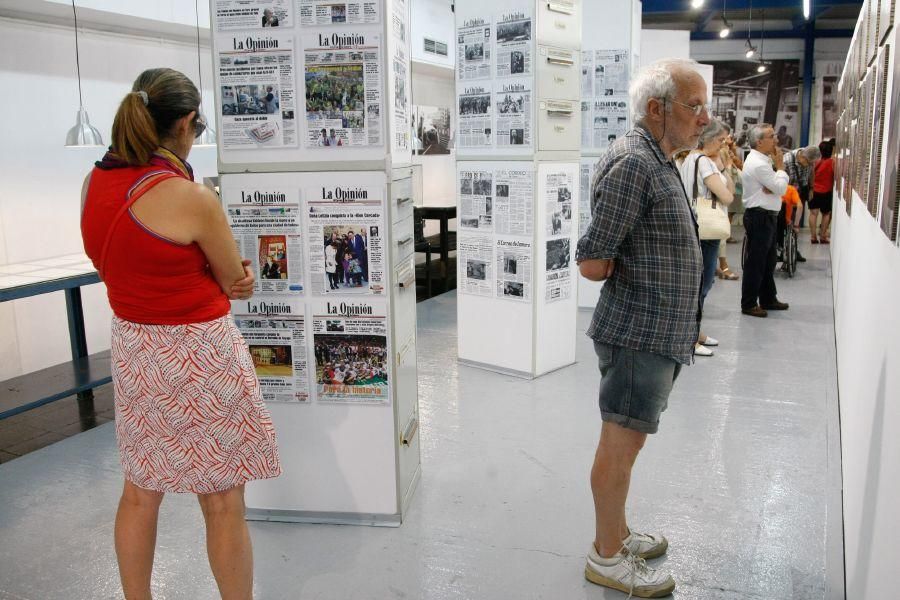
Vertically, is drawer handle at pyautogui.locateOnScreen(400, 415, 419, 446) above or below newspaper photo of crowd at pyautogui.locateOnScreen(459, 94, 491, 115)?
below

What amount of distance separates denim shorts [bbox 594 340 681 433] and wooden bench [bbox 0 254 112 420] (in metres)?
2.92

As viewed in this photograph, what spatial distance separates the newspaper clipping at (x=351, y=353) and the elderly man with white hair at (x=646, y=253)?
32.6 inches

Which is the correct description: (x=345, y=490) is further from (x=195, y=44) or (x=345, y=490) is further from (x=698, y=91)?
(x=195, y=44)

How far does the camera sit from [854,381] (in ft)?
9.59

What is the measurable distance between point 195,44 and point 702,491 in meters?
5.79

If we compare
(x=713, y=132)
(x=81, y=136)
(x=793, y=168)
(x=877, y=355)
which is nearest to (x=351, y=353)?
(x=877, y=355)

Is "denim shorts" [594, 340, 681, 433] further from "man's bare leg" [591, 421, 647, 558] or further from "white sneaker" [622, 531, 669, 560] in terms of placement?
"white sneaker" [622, 531, 669, 560]

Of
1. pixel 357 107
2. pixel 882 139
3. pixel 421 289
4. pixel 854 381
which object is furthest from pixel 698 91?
pixel 421 289

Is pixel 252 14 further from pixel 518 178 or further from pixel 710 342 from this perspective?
pixel 710 342

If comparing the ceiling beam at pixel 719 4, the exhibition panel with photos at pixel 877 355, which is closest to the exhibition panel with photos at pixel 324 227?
the exhibition panel with photos at pixel 877 355

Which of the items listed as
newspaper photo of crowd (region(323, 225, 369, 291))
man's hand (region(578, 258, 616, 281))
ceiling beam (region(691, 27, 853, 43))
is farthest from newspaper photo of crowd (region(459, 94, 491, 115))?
ceiling beam (region(691, 27, 853, 43))

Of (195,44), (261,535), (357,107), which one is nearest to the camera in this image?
(357,107)

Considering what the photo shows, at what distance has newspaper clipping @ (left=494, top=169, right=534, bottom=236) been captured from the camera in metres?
4.52

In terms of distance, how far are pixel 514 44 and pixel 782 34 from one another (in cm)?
1383
